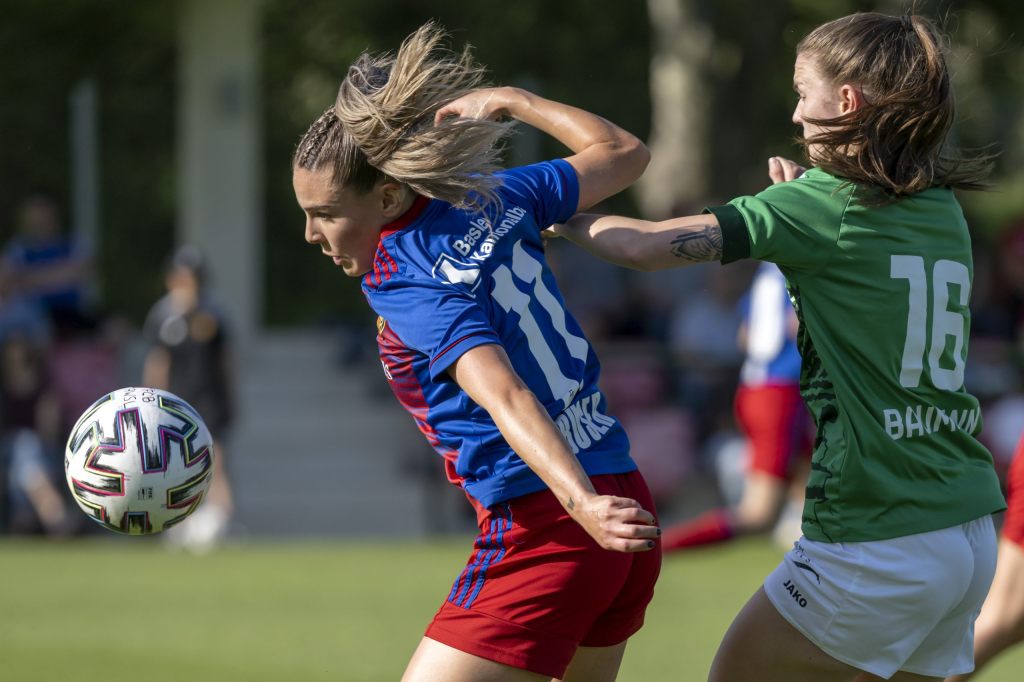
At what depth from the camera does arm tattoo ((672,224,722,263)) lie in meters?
3.19

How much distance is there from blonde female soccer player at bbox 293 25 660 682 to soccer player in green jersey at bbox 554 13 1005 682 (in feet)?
0.92

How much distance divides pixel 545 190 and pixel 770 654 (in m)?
1.20

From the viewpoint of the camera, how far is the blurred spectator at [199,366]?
36.5ft

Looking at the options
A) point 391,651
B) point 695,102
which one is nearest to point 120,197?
point 695,102

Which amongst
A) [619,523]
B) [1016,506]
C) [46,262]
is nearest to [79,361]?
[46,262]

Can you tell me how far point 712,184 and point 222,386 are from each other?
18.2ft

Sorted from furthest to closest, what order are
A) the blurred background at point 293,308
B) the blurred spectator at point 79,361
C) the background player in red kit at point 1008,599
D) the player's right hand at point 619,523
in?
the blurred spectator at point 79,361, the blurred background at point 293,308, the background player in red kit at point 1008,599, the player's right hand at point 619,523

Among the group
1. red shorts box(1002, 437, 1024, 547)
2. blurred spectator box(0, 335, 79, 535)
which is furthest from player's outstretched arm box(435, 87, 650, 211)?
blurred spectator box(0, 335, 79, 535)

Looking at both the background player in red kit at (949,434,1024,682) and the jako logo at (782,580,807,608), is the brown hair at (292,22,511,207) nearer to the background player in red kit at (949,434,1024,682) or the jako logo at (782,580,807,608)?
the jako logo at (782,580,807,608)

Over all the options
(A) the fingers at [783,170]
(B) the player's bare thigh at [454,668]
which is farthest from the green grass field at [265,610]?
(A) the fingers at [783,170]

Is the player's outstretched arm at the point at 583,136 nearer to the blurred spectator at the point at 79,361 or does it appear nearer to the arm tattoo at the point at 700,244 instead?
the arm tattoo at the point at 700,244

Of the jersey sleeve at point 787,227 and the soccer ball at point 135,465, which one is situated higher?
the jersey sleeve at point 787,227

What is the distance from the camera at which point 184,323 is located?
1133 cm

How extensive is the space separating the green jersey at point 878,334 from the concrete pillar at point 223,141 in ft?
39.2
